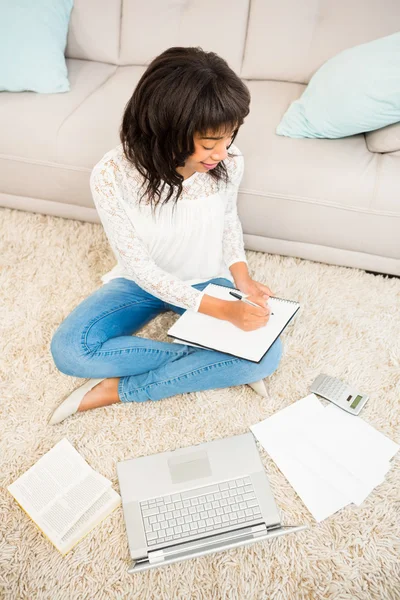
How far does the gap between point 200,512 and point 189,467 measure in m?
0.11

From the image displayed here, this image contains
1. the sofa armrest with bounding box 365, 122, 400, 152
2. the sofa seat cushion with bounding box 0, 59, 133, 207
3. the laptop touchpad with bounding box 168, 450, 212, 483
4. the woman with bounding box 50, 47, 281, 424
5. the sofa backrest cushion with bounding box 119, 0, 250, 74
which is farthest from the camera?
the sofa backrest cushion with bounding box 119, 0, 250, 74

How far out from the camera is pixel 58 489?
47.4 inches

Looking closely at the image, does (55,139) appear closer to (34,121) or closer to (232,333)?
(34,121)

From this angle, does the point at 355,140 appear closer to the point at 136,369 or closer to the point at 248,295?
the point at 248,295

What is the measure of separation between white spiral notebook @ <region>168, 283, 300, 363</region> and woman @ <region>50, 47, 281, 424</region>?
1.1 inches

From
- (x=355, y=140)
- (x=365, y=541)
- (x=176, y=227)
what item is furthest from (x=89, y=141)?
(x=365, y=541)

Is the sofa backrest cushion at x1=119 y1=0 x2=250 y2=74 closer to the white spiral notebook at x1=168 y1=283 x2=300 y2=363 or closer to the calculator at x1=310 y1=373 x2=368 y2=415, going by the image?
the white spiral notebook at x1=168 y1=283 x2=300 y2=363

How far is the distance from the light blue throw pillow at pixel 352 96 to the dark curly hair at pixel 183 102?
25.2 inches

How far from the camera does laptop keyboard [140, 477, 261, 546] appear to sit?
43.9 inches

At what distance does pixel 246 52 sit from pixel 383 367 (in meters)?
1.28

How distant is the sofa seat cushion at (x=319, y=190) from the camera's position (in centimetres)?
147

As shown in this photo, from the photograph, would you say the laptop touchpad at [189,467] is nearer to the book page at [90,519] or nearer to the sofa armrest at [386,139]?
the book page at [90,519]

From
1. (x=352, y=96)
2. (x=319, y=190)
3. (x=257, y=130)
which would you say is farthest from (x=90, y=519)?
(x=352, y=96)

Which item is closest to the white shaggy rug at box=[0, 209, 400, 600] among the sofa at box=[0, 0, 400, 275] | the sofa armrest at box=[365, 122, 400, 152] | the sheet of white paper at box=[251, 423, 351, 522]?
the sheet of white paper at box=[251, 423, 351, 522]
